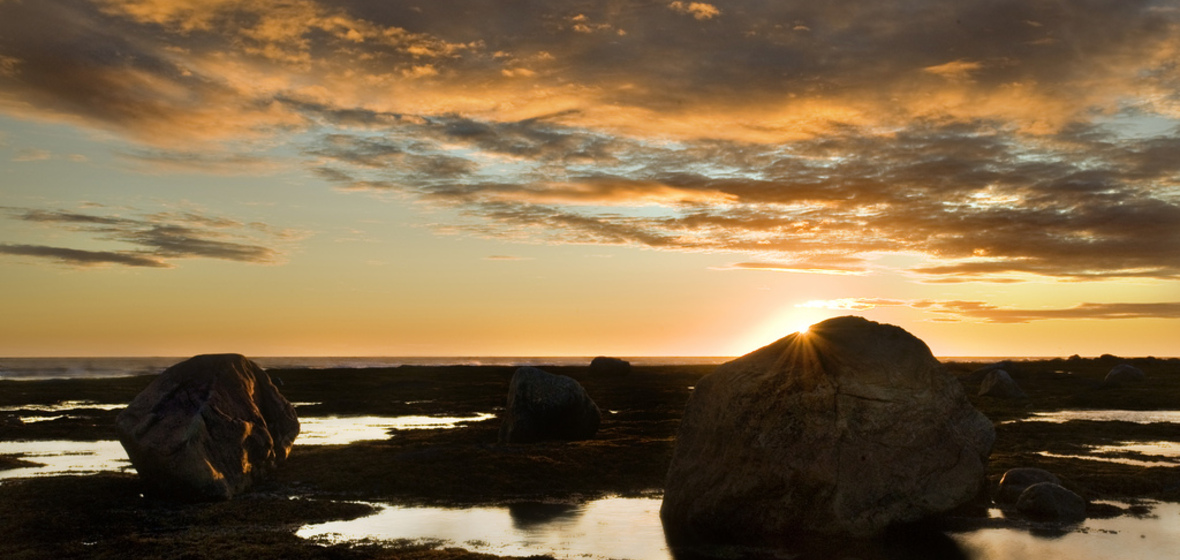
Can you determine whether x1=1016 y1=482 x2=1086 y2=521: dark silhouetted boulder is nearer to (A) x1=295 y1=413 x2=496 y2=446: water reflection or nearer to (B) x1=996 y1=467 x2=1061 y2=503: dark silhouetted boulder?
(B) x1=996 y1=467 x2=1061 y2=503: dark silhouetted boulder

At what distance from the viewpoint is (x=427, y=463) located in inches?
876

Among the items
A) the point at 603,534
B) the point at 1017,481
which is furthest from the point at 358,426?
the point at 1017,481

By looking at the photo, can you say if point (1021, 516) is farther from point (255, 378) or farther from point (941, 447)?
point (255, 378)

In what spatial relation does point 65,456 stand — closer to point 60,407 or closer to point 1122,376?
point 60,407

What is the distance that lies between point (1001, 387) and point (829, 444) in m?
41.4

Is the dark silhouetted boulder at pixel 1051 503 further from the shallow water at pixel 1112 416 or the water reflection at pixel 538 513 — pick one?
the shallow water at pixel 1112 416

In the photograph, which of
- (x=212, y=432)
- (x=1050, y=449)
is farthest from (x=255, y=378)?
(x=1050, y=449)

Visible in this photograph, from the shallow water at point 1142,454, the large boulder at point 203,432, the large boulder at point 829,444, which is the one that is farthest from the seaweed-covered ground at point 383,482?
the large boulder at point 829,444

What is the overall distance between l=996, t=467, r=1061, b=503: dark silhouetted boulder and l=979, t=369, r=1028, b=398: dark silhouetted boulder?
1398 inches

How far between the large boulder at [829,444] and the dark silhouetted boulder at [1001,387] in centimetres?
3821

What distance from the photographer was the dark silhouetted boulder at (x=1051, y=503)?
16.1 meters

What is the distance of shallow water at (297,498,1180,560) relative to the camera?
535 inches

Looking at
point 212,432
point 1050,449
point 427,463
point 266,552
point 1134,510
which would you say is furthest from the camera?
point 1050,449

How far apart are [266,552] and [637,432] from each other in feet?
61.5
